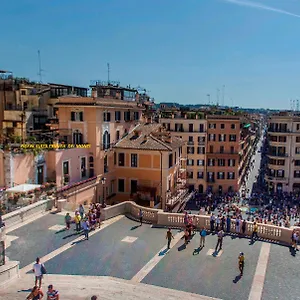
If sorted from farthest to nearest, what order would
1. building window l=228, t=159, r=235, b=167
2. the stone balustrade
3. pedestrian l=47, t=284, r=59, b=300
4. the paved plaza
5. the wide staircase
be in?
building window l=228, t=159, r=235, b=167, the stone balustrade, the paved plaza, the wide staircase, pedestrian l=47, t=284, r=59, b=300

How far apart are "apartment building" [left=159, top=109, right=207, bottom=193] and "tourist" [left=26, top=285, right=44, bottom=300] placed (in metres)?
57.3

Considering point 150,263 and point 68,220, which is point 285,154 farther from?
point 150,263

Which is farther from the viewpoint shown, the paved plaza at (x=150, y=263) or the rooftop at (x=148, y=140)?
the rooftop at (x=148, y=140)

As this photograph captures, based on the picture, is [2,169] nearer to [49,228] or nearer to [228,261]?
[49,228]

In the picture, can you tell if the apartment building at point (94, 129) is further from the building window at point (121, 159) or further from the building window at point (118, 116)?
the building window at point (121, 159)

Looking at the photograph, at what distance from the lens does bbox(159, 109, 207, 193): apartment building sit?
73.6 m

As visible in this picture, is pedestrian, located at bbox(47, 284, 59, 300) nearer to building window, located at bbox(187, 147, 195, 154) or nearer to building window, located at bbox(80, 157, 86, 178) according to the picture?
building window, located at bbox(80, 157, 86, 178)

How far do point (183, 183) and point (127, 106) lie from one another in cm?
1247

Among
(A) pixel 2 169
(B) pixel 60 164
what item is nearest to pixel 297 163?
(B) pixel 60 164

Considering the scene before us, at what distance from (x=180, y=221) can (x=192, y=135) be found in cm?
4868

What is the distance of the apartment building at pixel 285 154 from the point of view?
247ft

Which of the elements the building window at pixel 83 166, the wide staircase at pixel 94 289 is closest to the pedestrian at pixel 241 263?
the wide staircase at pixel 94 289

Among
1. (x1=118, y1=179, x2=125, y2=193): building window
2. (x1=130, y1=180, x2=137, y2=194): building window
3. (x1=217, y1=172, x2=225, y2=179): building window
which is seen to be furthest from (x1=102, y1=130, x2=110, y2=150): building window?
(x1=217, y1=172, x2=225, y2=179): building window

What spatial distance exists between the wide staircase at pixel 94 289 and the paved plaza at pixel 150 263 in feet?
0.15
